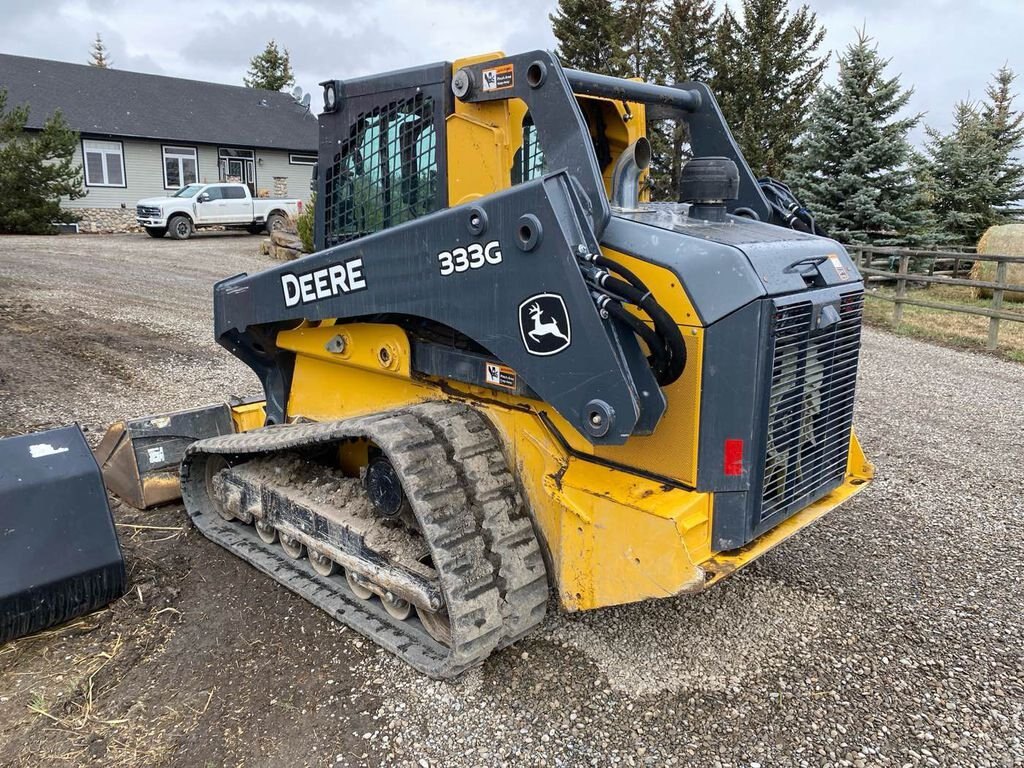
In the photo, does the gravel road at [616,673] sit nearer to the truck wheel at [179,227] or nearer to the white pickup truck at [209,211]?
the white pickup truck at [209,211]

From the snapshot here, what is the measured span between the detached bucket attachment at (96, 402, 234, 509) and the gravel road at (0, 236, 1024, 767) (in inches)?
6.4

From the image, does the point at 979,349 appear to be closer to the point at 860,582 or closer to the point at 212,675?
the point at 860,582

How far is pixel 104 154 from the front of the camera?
27688 mm

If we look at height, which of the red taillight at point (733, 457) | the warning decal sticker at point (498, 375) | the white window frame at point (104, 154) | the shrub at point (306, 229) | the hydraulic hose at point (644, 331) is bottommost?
the red taillight at point (733, 457)

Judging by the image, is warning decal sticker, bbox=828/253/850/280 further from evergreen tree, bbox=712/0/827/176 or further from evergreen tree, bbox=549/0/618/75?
evergreen tree, bbox=549/0/618/75

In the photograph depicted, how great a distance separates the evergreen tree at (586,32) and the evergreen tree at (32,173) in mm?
17265

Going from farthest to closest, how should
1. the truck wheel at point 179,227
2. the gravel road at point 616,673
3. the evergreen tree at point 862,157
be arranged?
the truck wheel at point 179,227, the evergreen tree at point 862,157, the gravel road at point 616,673

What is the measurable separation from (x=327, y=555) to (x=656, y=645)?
1560mm

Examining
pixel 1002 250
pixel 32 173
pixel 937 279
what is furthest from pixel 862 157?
pixel 32 173

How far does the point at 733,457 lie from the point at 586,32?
3081 cm

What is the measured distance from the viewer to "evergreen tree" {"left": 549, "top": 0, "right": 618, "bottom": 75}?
98.2ft

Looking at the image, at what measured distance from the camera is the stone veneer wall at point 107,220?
26.1 m

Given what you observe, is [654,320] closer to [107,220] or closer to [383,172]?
[383,172]

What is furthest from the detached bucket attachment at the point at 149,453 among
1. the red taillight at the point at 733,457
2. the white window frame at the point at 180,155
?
the white window frame at the point at 180,155
